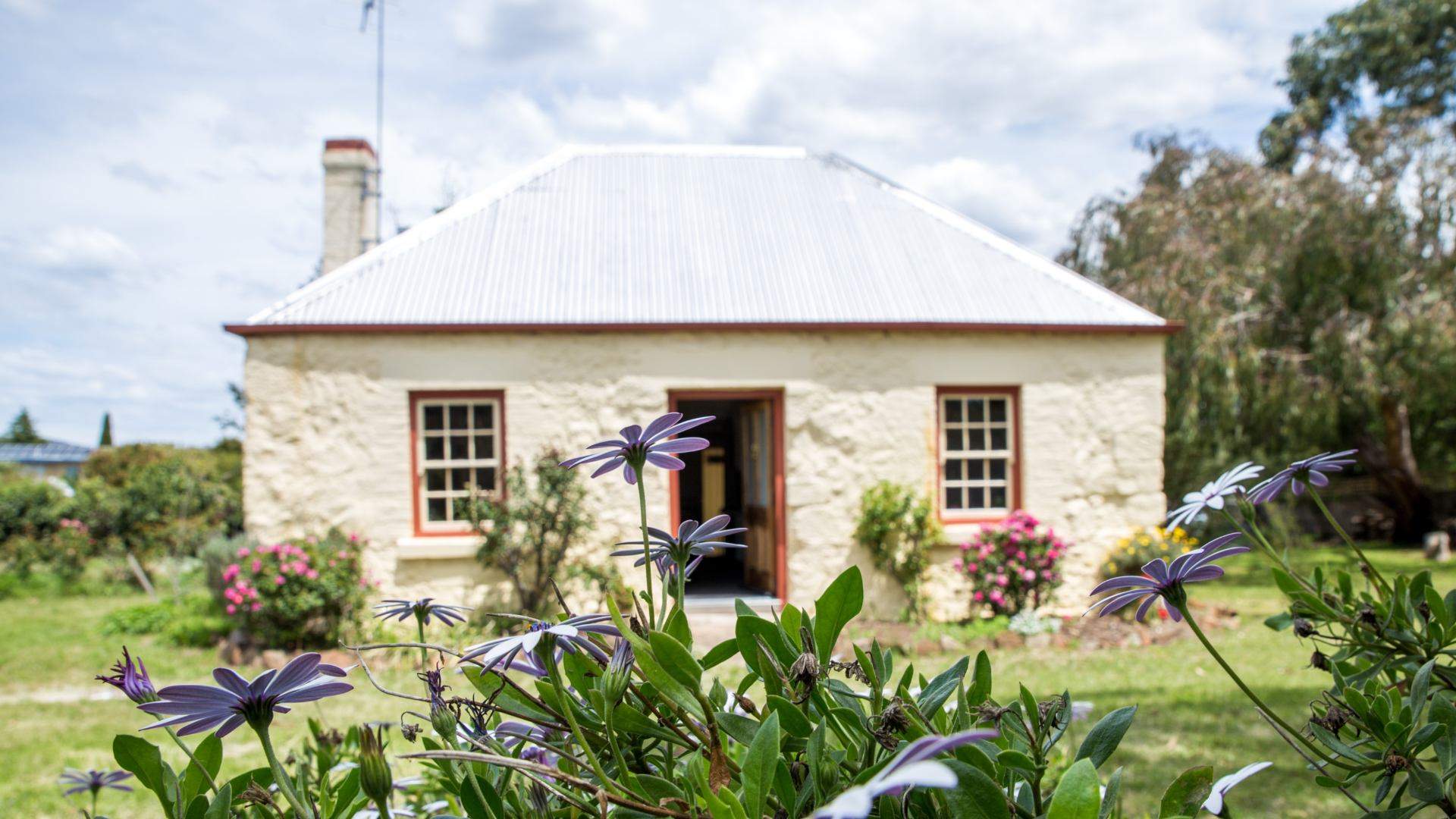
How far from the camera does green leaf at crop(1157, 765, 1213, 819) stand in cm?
86

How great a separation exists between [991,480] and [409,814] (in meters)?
9.22

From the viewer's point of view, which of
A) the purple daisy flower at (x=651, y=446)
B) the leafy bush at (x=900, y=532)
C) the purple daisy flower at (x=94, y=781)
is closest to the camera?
the purple daisy flower at (x=651, y=446)

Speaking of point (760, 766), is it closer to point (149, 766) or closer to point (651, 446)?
point (651, 446)

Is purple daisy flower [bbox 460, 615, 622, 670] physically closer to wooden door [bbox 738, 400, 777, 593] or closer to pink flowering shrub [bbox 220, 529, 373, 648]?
pink flowering shrub [bbox 220, 529, 373, 648]

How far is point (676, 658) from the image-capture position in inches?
32.0

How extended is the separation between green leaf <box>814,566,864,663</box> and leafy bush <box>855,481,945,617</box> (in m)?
8.34

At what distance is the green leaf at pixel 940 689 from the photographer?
911 mm

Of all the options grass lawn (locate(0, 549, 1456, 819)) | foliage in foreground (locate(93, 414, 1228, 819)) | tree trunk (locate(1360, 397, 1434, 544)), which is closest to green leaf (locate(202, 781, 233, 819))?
foliage in foreground (locate(93, 414, 1228, 819))

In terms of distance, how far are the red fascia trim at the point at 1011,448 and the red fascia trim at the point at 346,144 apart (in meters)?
7.05

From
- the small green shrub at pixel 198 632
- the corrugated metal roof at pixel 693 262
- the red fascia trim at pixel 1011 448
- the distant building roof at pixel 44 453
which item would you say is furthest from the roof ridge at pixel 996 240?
the distant building roof at pixel 44 453

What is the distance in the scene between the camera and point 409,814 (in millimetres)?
1139

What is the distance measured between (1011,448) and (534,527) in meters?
4.88

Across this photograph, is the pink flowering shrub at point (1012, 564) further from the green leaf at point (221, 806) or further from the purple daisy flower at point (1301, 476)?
the green leaf at point (221, 806)

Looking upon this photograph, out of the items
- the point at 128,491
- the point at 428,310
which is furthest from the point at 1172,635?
the point at 128,491
